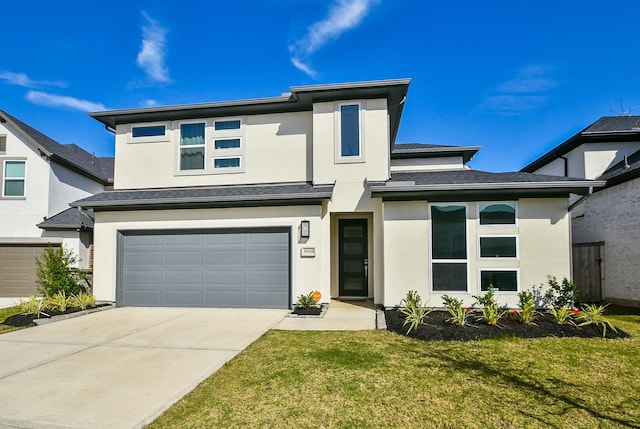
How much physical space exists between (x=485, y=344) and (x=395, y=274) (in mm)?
2956

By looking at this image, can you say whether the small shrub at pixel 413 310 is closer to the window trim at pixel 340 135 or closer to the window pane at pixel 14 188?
the window trim at pixel 340 135

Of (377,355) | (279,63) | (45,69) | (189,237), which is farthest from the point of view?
(45,69)

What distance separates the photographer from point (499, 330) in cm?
643

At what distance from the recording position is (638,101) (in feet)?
17.5

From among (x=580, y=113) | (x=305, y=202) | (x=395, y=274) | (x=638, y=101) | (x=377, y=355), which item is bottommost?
(x=377, y=355)

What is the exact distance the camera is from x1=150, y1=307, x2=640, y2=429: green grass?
3.41 metres

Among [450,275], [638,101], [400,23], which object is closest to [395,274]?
[450,275]

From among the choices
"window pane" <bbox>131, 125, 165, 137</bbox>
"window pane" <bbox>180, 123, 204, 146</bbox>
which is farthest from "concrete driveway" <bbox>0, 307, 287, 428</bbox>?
"window pane" <bbox>131, 125, 165, 137</bbox>

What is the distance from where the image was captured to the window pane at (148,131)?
1132 centimetres

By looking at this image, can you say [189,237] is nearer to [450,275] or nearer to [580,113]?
[450,275]

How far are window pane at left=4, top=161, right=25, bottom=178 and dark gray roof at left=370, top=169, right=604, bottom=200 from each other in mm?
12478

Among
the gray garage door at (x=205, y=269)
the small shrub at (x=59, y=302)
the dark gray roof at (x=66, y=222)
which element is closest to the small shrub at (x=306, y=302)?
the gray garage door at (x=205, y=269)

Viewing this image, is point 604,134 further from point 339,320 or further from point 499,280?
point 339,320

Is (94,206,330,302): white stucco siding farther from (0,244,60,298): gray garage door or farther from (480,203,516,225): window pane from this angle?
(480,203,516,225): window pane
